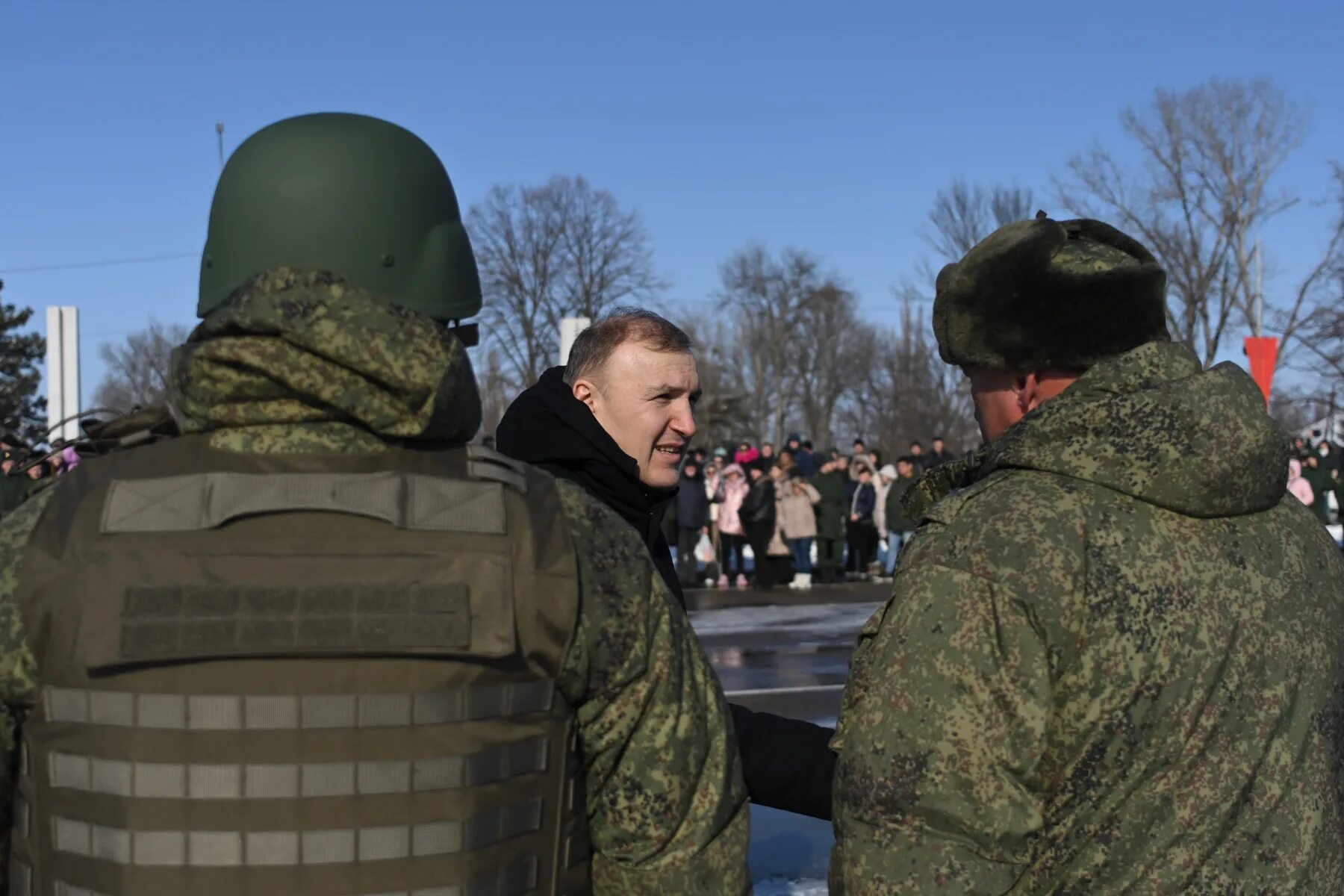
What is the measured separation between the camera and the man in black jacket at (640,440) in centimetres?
287

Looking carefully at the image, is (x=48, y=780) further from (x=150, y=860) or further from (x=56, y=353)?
(x=56, y=353)

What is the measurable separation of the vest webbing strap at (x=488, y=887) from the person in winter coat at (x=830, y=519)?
1730 cm

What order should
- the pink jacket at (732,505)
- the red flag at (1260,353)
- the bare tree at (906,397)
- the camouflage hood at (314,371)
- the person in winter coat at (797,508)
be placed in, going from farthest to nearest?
the bare tree at (906,397), the pink jacket at (732,505), the person in winter coat at (797,508), the red flag at (1260,353), the camouflage hood at (314,371)

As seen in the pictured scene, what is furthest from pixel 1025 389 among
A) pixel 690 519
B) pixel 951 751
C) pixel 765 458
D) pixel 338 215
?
pixel 765 458

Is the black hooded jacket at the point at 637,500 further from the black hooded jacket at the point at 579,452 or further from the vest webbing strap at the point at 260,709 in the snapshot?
the vest webbing strap at the point at 260,709

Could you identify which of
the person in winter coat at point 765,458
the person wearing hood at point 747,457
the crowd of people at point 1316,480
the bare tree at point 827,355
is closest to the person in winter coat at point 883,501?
the person in winter coat at point 765,458

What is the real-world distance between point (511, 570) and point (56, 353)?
59.8 feet

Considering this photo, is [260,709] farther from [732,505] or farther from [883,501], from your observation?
[883,501]

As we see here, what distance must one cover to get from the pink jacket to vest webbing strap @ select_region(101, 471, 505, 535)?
55.5ft

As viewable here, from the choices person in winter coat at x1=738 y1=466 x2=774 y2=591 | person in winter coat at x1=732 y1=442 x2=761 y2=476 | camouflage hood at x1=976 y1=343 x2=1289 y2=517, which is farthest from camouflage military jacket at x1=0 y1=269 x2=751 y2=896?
person in winter coat at x1=732 y1=442 x2=761 y2=476

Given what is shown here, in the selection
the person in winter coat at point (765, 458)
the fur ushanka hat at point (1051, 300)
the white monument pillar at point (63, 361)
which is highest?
the white monument pillar at point (63, 361)

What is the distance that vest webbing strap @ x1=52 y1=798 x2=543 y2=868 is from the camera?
1784 mm

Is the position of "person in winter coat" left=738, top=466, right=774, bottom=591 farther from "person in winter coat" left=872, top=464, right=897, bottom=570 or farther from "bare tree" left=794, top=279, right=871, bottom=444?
"bare tree" left=794, top=279, right=871, bottom=444

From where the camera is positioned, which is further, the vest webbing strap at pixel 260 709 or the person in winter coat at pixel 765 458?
the person in winter coat at pixel 765 458
